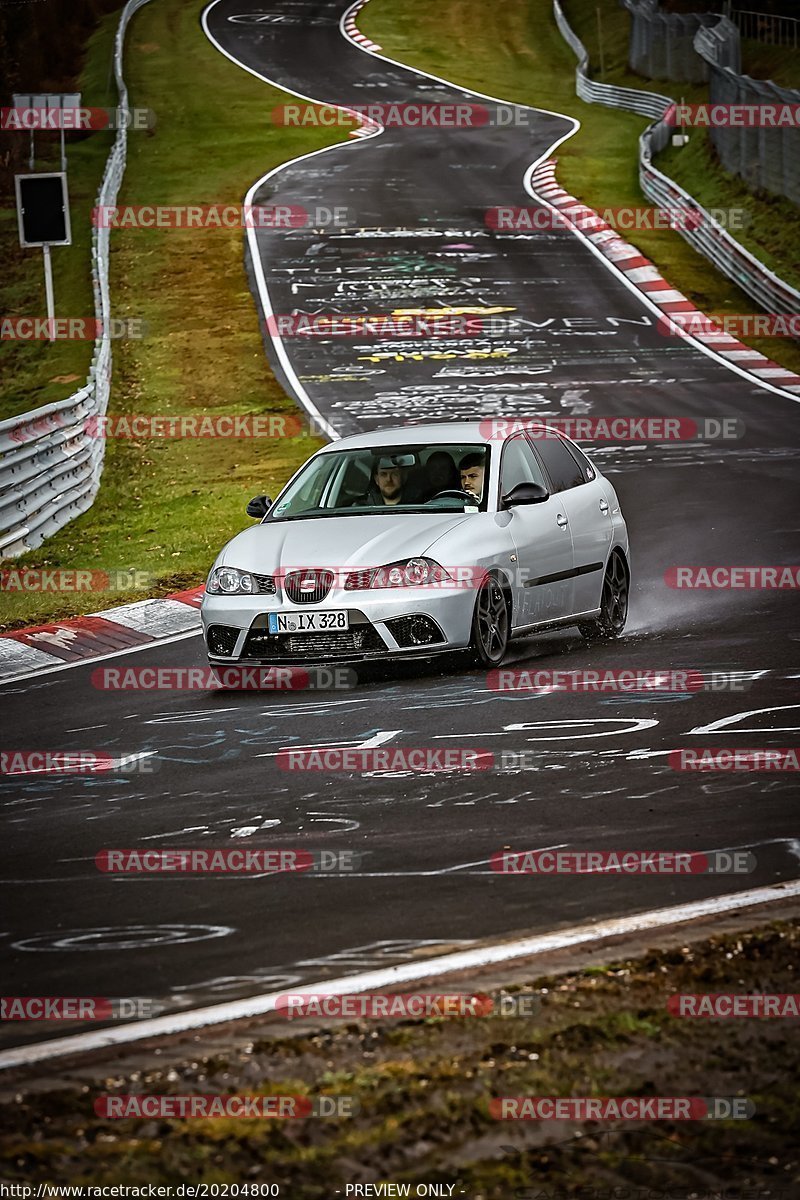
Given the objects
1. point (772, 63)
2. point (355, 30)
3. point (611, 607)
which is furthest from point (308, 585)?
point (355, 30)

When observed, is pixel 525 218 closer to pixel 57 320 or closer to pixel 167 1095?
pixel 57 320

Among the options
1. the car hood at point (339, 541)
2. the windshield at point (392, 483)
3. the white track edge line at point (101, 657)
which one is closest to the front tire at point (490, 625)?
the car hood at point (339, 541)

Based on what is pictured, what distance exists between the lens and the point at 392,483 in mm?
12469

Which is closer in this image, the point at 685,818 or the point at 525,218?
the point at 685,818

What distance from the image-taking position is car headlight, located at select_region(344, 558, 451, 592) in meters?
11.4

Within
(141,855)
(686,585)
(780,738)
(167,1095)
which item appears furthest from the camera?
(686,585)

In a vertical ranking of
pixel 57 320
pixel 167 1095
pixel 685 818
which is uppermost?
pixel 167 1095

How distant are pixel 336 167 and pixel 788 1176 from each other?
45.6 metres

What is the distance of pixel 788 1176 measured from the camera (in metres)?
4.44

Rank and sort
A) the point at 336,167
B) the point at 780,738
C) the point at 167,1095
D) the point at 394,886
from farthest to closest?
1. the point at 336,167
2. the point at 780,738
3. the point at 394,886
4. the point at 167,1095

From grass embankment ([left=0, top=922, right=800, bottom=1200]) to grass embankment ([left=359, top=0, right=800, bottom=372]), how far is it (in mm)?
25293

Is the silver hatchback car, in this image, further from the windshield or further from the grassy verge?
the grassy verge

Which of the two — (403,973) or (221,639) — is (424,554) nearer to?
(221,639)

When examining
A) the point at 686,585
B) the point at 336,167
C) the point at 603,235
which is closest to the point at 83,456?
the point at 686,585
